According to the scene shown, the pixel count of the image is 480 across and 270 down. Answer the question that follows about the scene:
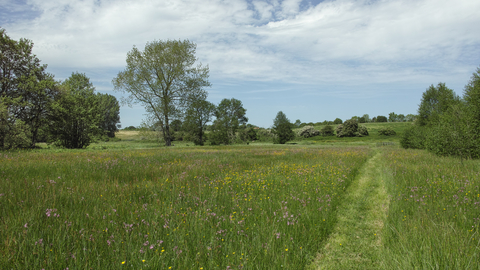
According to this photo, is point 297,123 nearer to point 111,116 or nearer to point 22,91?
point 111,116

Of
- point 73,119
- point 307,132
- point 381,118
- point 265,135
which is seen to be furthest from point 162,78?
point 381,118

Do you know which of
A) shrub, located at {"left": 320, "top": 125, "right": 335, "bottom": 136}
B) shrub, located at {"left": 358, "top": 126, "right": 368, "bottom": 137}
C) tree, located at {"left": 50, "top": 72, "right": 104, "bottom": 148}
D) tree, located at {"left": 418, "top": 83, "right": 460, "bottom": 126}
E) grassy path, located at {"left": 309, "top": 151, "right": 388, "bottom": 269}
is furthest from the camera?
shrub, located at {"left": 320, "top": 125, "right": 335, "bottom": 136}

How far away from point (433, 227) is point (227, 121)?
192 feet

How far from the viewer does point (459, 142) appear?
13711 mm

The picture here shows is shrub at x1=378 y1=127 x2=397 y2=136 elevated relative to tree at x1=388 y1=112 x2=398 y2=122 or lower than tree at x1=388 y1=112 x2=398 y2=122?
lower

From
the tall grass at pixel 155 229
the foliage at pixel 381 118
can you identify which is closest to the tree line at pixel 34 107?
the tall grass at pixel 155 229

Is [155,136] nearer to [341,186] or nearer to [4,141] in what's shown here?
[4,141]

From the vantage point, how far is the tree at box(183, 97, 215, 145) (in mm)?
36569

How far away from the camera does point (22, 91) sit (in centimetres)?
2369

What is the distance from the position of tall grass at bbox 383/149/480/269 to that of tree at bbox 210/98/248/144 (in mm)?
44370

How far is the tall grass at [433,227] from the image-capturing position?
3.00 m

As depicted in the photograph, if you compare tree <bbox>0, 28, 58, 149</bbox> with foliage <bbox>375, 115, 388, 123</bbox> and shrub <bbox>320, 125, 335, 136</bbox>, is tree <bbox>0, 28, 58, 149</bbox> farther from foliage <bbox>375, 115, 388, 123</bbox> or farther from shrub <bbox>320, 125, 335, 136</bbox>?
foliage <bbox>375, 115, 388, 123</bbox>

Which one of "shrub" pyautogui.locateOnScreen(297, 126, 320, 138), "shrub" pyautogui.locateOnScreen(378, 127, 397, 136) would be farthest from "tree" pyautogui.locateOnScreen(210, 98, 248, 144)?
"shrub" pyautogui.locateOnScreen(378, 127, 397, 136)

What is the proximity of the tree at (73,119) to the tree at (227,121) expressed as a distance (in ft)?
82.7
